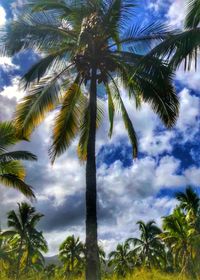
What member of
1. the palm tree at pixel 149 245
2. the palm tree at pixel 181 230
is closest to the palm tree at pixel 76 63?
the palm tree at pixel 181 230

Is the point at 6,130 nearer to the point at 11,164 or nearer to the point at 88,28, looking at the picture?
the point at 11,164

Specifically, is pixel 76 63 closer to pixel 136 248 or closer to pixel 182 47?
pixel 182 47

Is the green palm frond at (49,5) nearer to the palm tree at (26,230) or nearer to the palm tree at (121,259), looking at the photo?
the palm tree at (26,230)

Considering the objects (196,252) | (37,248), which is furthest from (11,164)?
(37,248)

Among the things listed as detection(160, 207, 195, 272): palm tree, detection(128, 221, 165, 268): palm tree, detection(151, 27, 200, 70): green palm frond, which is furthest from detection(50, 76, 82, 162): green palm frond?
detection(128, 221, 165, 268): palm tree

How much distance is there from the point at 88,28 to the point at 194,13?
410 centimetres

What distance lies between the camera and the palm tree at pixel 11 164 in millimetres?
18344

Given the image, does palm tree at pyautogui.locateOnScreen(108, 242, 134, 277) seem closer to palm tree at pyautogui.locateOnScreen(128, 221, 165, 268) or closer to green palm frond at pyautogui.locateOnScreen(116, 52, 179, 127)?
palm tree at pyautogui.locateOnScreen(128, 221, 165, 268)

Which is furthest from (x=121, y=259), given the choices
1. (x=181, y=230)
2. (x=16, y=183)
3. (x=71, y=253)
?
(x=16, y=183)

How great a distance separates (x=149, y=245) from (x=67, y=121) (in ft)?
137

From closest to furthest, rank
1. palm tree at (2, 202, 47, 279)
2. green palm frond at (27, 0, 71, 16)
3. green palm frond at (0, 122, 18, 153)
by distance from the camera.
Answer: green palm frond at (27, 0, 71, 16), green palm frond at (0, 122, 18, 153), palm tree at (2, 202, 47, 279)

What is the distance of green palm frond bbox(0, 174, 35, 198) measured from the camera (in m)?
18.7

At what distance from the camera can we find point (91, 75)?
15.2 m

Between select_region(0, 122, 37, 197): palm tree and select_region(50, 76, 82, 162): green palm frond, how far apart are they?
3750 millimetres
